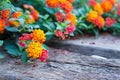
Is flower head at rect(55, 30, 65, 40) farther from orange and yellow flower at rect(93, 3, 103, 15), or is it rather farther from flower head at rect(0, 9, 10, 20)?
orange and yellow flower at rect(93, 3, 103, 15)

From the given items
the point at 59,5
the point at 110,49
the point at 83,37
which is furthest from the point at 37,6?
the point at 110,49

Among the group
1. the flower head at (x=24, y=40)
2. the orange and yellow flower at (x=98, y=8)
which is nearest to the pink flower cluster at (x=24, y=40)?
the flower head at (x=24, y=40)

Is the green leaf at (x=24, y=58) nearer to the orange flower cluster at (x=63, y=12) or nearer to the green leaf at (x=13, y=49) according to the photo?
the green leaf at (x=13, y=49)

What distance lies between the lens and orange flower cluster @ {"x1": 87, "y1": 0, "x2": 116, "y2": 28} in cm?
200

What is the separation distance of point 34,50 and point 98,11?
2.58 ft

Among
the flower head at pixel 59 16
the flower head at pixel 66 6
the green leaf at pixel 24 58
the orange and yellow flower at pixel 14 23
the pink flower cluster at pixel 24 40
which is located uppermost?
the flower head at pixel 66 6

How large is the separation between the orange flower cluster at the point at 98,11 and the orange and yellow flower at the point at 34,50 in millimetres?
643

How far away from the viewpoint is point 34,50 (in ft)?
4.77

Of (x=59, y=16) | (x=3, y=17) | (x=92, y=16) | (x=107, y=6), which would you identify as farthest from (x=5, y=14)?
(x=107, y=6)

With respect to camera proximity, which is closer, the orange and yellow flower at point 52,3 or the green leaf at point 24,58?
the green leaf at point 24,58

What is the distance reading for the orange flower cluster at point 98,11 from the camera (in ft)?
6.55

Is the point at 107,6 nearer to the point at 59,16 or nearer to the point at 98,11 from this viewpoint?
the point at 98,11

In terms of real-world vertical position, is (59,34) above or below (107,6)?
below

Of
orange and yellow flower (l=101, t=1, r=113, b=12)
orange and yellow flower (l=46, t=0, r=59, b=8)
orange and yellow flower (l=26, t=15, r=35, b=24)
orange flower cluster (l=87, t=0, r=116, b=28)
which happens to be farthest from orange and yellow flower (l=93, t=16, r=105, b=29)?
orange and yellow flower (l=26, t=15, r=35, b=24)
